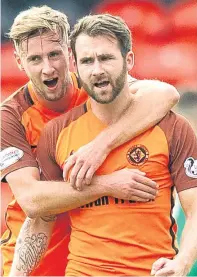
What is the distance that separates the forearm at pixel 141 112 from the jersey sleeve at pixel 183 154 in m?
0.07

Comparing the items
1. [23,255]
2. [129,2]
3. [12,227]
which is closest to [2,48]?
[129,2]

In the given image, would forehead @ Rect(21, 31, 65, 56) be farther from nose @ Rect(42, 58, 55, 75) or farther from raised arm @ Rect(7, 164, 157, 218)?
raised arm @ Rect(7, 164, 157, 218)

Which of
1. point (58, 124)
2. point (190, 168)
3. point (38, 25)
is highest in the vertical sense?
point (38, 25)

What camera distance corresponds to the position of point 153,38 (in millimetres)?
3232

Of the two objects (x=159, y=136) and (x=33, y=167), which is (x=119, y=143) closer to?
(x=159, y=136)

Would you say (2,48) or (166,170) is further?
(2,48)

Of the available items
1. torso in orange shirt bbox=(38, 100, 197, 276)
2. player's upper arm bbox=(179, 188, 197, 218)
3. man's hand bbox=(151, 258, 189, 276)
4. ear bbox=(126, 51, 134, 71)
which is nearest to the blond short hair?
ear bbox=(126, 51, 134, 71)

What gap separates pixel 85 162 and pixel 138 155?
0.14 meters

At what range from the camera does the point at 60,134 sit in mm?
2131

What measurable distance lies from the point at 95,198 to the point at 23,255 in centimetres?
31

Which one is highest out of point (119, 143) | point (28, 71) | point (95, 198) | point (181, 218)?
point (28, 71)

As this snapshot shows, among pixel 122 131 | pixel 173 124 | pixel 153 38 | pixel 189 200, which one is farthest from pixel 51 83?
pixel 153 38

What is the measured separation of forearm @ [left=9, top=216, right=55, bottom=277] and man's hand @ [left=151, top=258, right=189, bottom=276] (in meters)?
0.41

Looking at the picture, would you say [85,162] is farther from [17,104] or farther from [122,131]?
[17,104]
